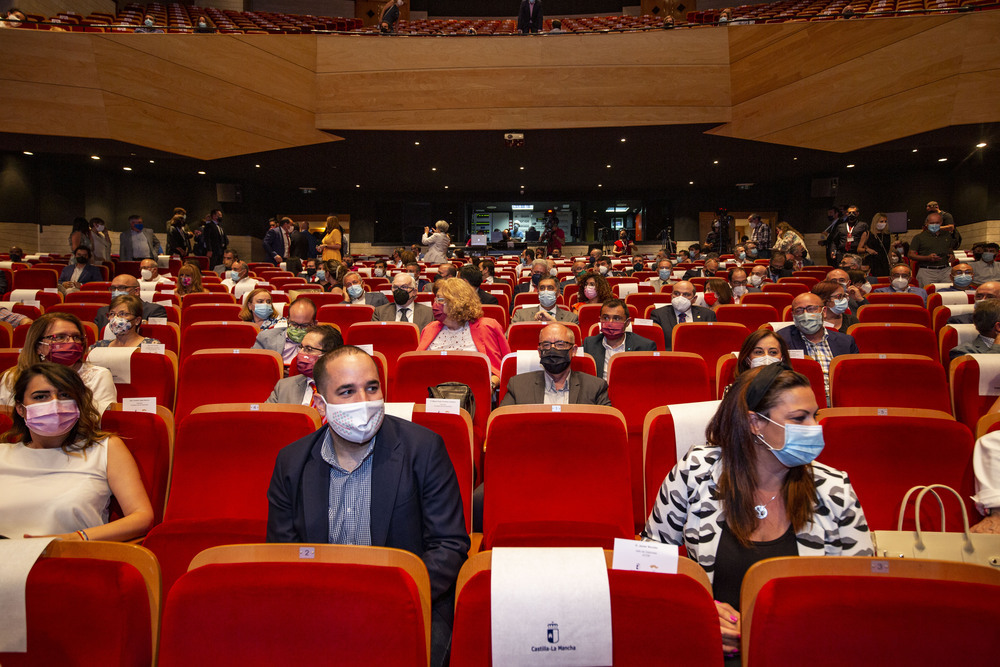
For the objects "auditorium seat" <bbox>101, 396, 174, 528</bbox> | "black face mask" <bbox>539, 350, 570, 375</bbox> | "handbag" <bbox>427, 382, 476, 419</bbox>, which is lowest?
"auditorium seat" <bbox>101, 396, 174, 528</bbox>

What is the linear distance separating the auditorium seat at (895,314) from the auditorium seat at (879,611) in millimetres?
4875

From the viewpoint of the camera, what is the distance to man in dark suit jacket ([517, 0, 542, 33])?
13.2m

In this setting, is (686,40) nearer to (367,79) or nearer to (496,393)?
(367,79)

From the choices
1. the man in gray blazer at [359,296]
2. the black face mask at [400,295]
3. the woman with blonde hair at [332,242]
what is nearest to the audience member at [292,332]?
the black face mask at [400,295]

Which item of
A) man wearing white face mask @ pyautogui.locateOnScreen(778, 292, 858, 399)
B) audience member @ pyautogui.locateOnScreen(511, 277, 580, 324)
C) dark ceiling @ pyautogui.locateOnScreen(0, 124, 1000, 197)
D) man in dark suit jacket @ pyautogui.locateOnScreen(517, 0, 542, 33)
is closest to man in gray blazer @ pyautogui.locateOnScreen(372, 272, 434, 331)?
audience member @ pyautogui.locateOnScreen(511, 277, 580, 324)

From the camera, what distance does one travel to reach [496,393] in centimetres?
419

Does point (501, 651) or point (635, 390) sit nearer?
point (501, 651)

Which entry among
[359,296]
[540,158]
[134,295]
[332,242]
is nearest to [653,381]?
[134,295]

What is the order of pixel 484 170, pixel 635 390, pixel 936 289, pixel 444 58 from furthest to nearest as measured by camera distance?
pixel 484 170, pixel 444 58, pixel 936 289, pixel 635 390

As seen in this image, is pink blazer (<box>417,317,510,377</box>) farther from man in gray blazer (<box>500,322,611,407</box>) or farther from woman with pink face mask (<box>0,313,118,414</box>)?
woman with pink face mask (<box>0,313,118,414</box>)

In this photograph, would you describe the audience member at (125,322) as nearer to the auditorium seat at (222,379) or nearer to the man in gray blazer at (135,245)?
the auditorium seat at (222,379)

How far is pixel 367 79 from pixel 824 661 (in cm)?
1344

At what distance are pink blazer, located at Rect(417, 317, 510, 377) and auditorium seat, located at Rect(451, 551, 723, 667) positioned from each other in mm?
3423

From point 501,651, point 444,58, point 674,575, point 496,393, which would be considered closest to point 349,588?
point 501,651
